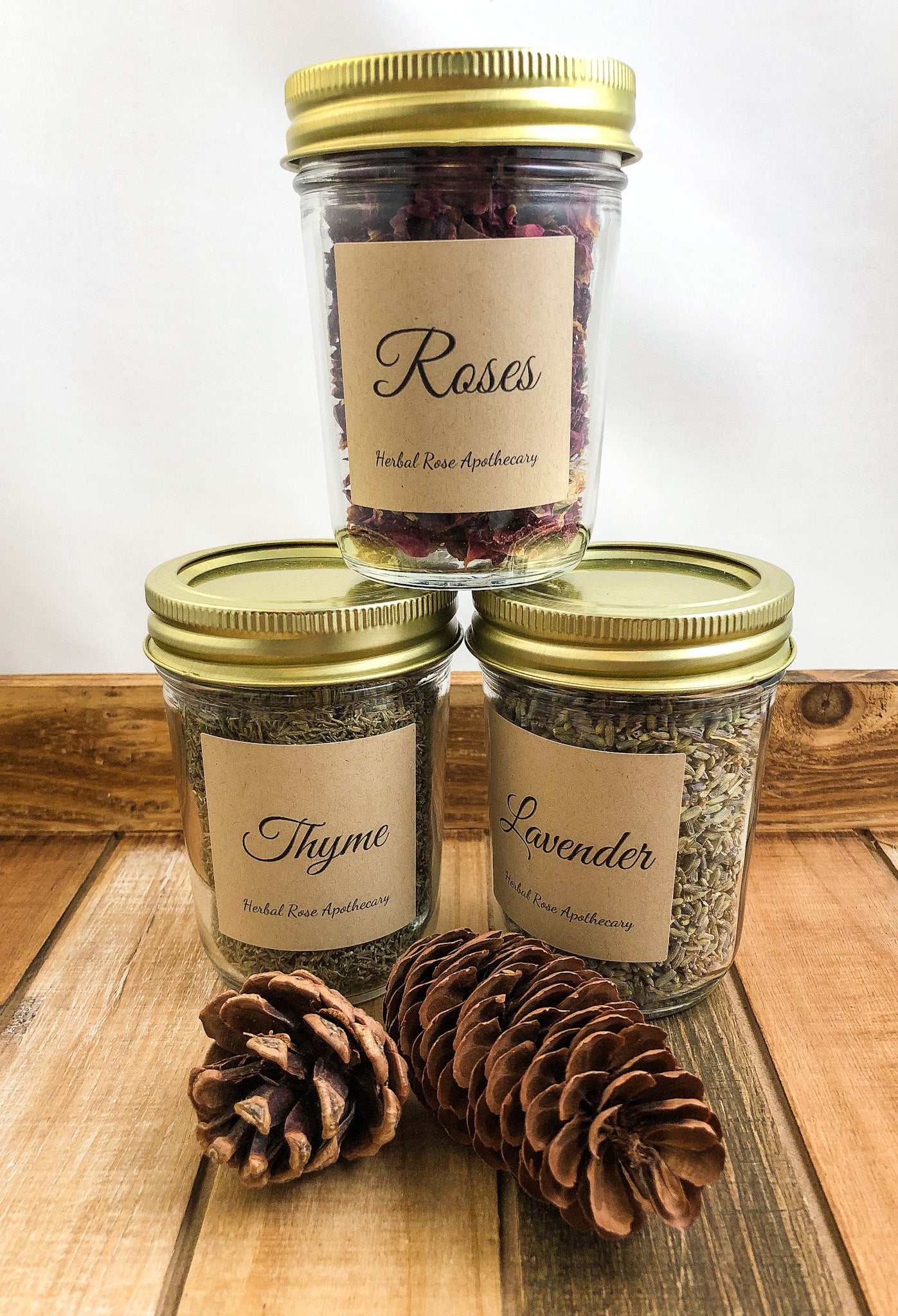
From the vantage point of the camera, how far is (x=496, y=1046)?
1.99ft

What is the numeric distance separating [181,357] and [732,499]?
0.57 metres

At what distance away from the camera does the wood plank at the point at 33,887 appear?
0.85 meters

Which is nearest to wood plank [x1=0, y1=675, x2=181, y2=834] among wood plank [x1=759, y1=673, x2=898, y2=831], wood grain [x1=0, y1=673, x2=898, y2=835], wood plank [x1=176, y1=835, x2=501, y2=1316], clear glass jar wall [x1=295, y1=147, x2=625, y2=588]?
wood grain [x1=0, y1=673, x2=898, y2=835]

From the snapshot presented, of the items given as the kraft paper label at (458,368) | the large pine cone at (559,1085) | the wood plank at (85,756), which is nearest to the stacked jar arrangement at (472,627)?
the kraft paper label at (458,368)

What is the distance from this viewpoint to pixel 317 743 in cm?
72

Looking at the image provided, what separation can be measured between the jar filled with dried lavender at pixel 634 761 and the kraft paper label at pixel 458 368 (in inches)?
3.7

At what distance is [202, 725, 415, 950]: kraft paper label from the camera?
719 mm

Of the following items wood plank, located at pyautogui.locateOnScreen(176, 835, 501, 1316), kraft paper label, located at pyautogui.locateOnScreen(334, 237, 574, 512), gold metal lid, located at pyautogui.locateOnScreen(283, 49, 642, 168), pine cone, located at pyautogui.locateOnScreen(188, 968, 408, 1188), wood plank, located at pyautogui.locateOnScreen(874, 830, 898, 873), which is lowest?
wood plank, located at pyautogui.locateOnScreen(874, 830, 898, 873)

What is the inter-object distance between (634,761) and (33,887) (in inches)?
21.5

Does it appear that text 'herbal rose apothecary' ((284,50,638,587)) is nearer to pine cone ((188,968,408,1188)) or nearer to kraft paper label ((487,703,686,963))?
kraft paper label ((487,703,686,963))

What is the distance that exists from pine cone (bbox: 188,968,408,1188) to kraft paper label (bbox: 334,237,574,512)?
30 centimetres

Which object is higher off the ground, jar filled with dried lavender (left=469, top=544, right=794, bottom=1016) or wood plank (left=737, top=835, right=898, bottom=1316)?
jar filled with dried lavender (left=469, top=544, right=794, bottom=1016)

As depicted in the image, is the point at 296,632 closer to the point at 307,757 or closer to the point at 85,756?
the point at 307,757

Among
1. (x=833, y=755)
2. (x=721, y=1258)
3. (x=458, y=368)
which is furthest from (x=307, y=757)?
(x=833, y=755)
